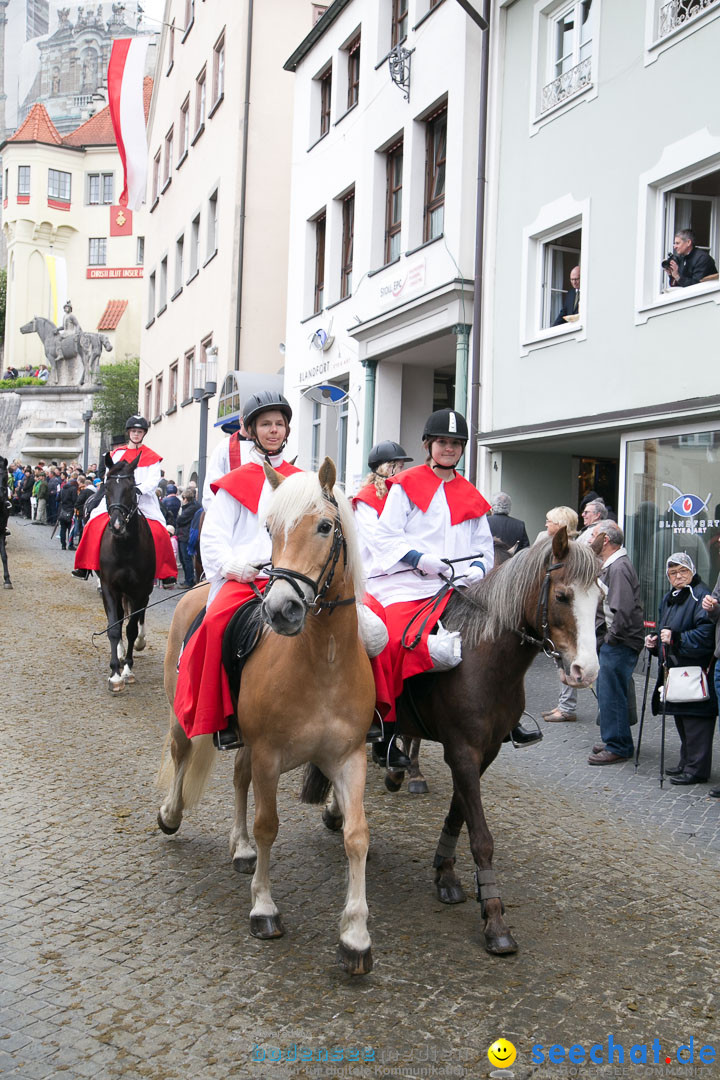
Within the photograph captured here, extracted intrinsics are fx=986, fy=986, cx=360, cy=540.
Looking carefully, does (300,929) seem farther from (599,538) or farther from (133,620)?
(133,620)

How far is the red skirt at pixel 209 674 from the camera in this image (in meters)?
4.63

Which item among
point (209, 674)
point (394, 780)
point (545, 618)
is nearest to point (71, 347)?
point (394, 780)

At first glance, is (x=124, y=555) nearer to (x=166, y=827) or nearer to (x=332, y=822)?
(x=166, y=827)

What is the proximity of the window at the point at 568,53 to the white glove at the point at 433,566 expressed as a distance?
10.5 metres

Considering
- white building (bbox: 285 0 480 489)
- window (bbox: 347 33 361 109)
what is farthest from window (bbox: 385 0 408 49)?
window (bbox: 347 33 361 109)

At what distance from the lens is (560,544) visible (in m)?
4.43

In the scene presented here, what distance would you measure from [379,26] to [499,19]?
15.9 ft

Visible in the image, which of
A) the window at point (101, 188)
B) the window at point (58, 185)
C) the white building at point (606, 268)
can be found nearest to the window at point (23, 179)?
the window at point (58, 185)

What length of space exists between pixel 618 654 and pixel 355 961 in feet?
16.4

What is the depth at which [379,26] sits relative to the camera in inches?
765

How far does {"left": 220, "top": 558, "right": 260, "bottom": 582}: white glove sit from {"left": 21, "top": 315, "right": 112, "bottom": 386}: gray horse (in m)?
50.8

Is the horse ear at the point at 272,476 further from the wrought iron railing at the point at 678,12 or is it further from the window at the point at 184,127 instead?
the window at the point at 184,127

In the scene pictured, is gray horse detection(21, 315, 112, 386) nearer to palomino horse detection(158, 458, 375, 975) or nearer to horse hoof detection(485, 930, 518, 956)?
palomino horse detection(158, 458, 375, 975)

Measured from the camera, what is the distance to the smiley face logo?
3.41 meters
